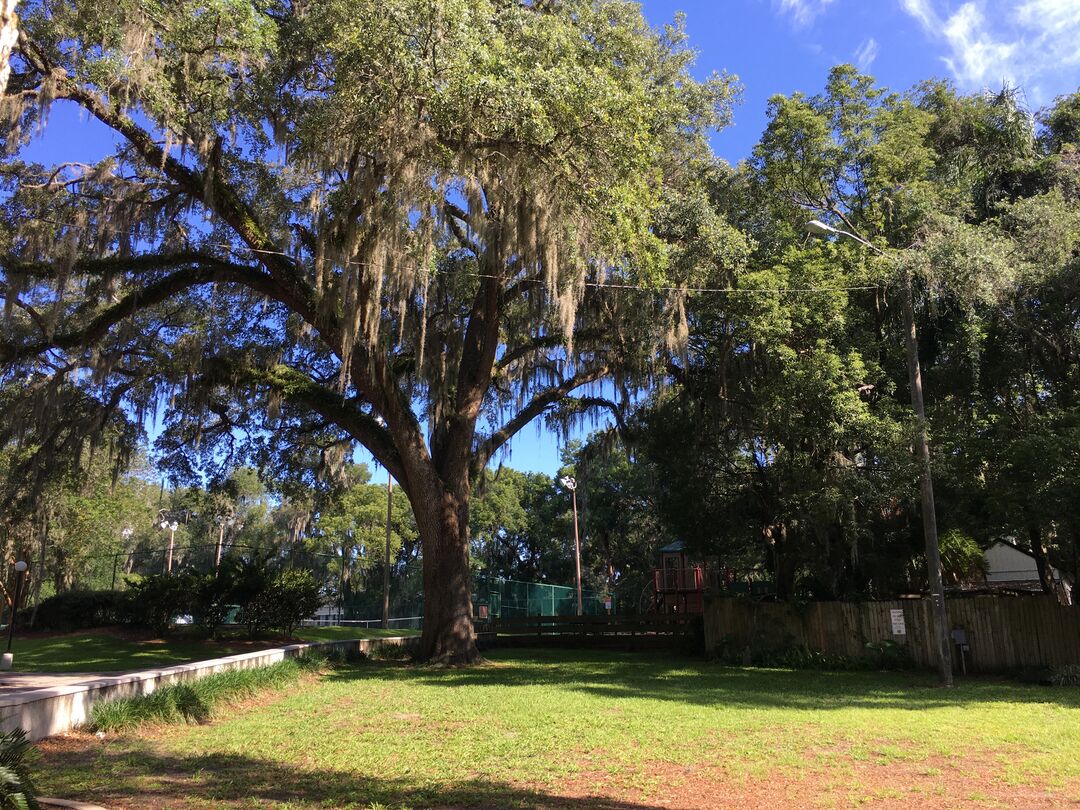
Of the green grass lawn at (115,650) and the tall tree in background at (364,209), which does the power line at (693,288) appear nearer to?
the tall tree in background at (364,209)

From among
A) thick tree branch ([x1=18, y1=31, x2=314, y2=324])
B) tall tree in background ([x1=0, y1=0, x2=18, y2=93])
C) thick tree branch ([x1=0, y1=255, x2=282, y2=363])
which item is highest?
thick tree branch ([x1=18, y1=31, x2=314, y2=324])

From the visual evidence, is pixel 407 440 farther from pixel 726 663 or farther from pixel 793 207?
pixel 793 207

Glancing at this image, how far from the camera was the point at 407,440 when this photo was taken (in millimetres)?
15578

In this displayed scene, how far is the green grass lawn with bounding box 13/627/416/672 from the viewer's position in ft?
45.2

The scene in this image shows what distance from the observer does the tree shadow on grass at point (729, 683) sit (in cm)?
1053

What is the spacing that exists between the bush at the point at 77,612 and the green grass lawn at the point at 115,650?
2.64 ft

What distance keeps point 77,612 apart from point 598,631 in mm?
15421

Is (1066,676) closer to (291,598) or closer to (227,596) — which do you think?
Answer: (291,598)

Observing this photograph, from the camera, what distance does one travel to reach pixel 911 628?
15211 millimetres

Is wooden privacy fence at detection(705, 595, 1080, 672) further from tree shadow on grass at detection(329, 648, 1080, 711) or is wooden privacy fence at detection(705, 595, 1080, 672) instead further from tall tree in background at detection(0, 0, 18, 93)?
tall tree in background at detection(0, 0, 18, 93)

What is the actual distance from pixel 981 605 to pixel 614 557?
1048 inches

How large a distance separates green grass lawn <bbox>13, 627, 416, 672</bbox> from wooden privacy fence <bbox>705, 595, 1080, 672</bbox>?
11.2 meters

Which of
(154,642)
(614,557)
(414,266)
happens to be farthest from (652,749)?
(614,557)

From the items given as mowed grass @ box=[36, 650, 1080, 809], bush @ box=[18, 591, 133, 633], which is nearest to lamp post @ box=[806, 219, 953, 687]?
mowed grass @ box=[36, 650, 1080, 809]
